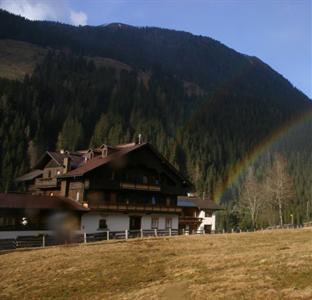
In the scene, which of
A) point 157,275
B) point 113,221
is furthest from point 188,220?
point 157,275

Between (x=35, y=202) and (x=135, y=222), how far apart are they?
54.3ft

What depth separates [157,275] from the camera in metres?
24.9

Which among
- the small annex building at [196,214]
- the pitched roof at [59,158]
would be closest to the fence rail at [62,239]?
→ the pitched roof at [59,158]

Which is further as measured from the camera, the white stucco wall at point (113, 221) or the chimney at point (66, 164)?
the chimney at point (66, 164)

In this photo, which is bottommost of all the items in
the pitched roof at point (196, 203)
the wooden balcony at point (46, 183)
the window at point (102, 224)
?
the window at point (102, 224)

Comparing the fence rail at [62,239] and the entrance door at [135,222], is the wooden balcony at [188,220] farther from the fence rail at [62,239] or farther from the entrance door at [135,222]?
the fence rail at [62,239]

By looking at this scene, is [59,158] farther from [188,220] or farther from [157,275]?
[157,275]

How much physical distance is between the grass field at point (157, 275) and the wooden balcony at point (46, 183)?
30.8m

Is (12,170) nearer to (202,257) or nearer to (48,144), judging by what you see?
(48,144)

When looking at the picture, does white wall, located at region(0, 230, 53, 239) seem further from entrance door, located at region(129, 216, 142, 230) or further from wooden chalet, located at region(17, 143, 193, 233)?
entrance door, located at region(129, 216, 142, 230)

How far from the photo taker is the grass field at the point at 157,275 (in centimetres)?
1916

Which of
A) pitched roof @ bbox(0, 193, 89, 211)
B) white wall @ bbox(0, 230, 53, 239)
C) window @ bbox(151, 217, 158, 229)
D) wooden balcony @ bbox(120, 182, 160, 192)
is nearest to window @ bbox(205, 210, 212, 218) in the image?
window @ bbox(151, 217, 158, 229)

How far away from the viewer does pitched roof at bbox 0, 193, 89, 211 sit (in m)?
52.2

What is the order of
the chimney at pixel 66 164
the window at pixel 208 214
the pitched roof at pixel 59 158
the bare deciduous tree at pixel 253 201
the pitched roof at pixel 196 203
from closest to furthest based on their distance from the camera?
the chimney at pixel 66 164 < the pitched roof at pixel 59 158 < the pitched roof at pixel 196 203 < the window at pixel 208 214 < the bare deciduous tree at pixel 253 201
